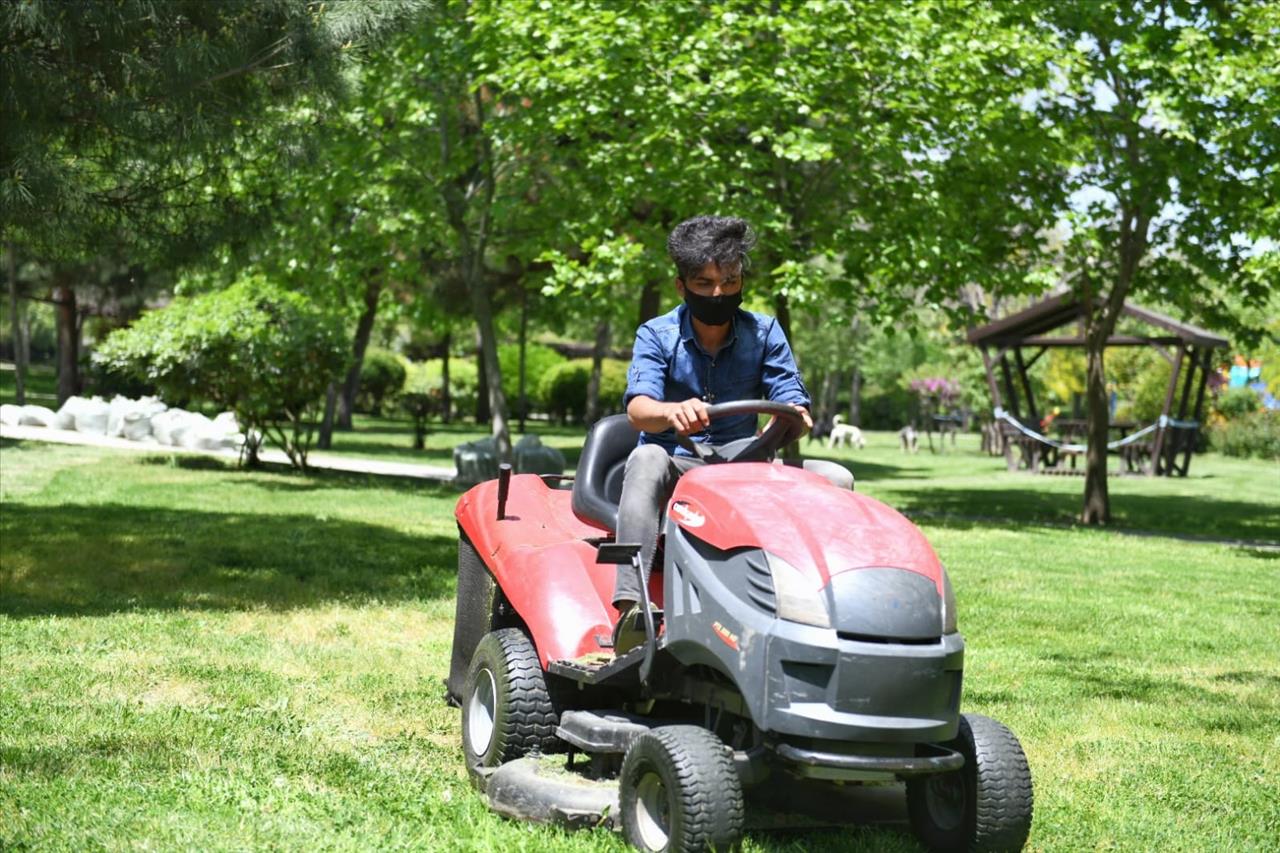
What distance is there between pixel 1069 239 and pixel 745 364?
42.3 feet

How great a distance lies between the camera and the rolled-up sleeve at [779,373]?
4867 mm

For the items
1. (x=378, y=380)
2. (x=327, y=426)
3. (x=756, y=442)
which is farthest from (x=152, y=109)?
(x=378, y=380)

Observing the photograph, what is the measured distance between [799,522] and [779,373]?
940 millimetres

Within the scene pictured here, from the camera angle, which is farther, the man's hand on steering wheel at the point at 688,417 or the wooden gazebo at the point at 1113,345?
the wooden gazebo at the point at 1113,345

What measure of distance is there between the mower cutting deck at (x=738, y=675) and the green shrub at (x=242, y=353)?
15.1 meters

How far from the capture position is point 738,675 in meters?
3.95

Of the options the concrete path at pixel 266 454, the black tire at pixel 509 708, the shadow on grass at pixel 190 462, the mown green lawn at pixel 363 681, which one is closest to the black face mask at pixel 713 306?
the black tire at pixel 509 708

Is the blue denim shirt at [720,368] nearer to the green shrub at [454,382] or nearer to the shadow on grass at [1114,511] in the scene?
the shadow on grass at [1114,511]

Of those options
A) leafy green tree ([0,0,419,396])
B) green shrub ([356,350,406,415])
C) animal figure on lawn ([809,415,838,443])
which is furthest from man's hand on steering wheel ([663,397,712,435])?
green shrub ([356,350,406,415])

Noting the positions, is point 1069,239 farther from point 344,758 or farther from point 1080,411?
point 1080,411

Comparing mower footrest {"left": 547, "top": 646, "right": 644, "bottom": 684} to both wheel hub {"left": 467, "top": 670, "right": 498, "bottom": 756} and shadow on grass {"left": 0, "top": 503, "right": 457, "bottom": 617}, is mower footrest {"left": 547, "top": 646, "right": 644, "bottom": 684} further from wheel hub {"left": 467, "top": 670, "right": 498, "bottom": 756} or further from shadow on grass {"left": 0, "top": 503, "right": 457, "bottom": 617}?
shadow on grass {"left": 0, "top": 503, "right": 457, "bottom": 617}

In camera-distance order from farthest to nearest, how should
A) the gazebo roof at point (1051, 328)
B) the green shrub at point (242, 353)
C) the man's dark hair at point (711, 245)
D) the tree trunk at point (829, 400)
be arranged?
the tree trunk at point (829, 400), the gazebo roof at point (1051, 328), the green shrub at point (242, 353), the man's dark hair at point (711, 245)

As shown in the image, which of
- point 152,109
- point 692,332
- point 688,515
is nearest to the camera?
point 688,515

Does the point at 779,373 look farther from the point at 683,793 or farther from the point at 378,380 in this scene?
the point at 378,380
